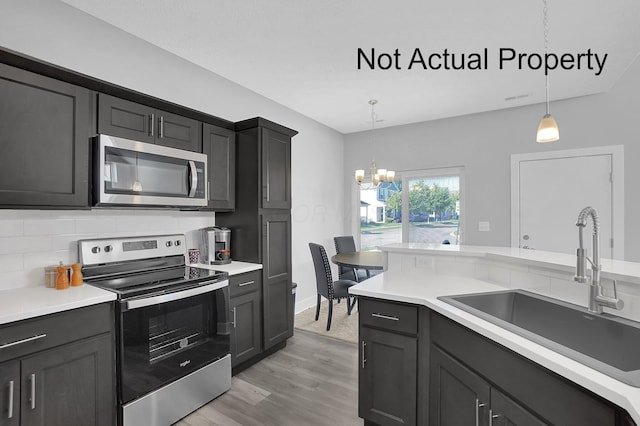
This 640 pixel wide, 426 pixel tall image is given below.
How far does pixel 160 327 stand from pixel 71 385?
48cm

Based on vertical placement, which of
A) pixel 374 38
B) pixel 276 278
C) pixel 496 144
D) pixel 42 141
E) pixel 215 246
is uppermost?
pixel 374 38

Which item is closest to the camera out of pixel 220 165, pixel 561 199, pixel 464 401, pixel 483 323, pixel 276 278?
pixel 483 323

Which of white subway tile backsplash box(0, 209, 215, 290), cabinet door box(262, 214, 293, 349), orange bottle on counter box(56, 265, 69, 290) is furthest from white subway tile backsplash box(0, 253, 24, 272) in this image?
cabinet door box(262, 214, 293, 349)

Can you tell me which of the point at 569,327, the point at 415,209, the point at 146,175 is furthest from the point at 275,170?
the point at 415,209

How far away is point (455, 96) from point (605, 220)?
7.26 ft

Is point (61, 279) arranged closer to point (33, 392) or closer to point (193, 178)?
point (33, 392)

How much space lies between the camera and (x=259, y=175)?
2.80m

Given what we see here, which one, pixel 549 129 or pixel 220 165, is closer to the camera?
Answer: pixel 549 129

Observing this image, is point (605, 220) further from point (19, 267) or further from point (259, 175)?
point (19, 267)

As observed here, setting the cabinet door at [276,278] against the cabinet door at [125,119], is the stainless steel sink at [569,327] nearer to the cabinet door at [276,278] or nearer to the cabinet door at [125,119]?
the cabinet door at [276,278]

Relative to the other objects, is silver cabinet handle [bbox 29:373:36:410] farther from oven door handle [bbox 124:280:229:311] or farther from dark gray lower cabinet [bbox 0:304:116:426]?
oven door handle [bbox 124:280:229:311]

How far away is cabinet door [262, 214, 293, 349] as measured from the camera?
285 centimetres

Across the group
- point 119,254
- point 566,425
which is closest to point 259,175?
point 119,254

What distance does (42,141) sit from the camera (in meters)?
1.73
